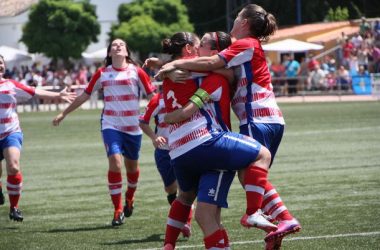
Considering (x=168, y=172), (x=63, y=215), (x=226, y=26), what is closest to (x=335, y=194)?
(x=168, y=172)

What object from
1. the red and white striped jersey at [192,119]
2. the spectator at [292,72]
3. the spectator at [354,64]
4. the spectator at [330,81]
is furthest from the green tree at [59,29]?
the red and white striped jersey at [192,119]

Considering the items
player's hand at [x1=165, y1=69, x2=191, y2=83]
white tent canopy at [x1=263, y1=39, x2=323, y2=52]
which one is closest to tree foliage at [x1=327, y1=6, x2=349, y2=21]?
white tent canopy at [x1=263, y1=39, x2=323, y2=52]

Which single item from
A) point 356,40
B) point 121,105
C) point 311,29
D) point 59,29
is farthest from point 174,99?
point 59,29

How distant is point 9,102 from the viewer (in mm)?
10180

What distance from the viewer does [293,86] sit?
36.5 metres

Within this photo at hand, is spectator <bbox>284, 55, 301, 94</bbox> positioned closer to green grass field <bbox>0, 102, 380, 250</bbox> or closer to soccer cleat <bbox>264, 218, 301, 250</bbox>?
green grass field <bbox>0, 102, 380, 250</bbox>

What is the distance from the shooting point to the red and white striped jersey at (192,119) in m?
5.98

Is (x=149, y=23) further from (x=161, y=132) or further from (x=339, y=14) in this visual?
(x=161, y=132)

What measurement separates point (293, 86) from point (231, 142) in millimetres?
30876

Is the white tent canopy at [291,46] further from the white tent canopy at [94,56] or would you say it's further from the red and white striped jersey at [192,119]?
the red and white striped jersey at [192,119]

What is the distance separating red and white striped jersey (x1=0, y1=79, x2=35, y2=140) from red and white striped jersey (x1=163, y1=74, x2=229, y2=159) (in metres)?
4.33

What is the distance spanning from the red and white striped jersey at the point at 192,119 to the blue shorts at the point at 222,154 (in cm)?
5

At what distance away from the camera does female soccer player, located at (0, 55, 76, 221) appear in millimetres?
9906

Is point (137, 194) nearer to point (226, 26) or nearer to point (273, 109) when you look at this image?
point (273, 109)
